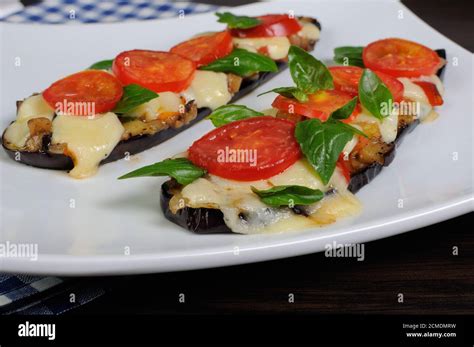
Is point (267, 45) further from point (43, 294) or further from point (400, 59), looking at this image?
point (43, 294)

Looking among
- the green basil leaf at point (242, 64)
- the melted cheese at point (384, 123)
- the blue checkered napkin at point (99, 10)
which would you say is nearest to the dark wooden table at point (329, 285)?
the melted cheese at point (384, 123)

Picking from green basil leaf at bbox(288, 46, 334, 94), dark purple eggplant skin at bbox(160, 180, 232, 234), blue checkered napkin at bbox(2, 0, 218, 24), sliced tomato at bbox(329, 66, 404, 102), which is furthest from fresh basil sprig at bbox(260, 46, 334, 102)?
→ blue checkered napkin at bbox(2, 0, 218, 24)

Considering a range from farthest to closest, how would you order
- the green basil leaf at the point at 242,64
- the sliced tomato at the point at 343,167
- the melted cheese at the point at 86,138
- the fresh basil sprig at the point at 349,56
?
the fresh basil sprig at the point at 349,56 → the green basil leaf at the point at 242,64 → the melted cheese at the point at 86,138 → the sliced tomato at the point at 343,167

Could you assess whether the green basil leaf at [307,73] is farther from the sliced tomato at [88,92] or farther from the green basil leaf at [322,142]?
the sliced tomato at [88,92]

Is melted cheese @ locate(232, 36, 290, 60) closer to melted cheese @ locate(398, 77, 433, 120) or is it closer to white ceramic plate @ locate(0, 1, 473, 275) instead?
white ceramic plate @ locate(0, 1, 473, 275)

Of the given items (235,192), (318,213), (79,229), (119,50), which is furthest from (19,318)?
(119,50)

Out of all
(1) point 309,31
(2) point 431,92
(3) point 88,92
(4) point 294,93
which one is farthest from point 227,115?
(1) point 309,31
